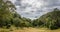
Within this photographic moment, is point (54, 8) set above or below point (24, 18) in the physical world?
above

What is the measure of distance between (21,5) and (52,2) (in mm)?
1182

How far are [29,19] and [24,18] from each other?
31 cm

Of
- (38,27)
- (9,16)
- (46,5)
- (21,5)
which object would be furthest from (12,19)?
(46,5)

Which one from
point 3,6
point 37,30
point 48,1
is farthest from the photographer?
point 3,6

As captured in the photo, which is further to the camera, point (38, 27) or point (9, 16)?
point (9, 16)

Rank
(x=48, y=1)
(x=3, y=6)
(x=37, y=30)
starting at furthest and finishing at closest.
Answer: (x=3, y=6) → (x=48, y=1) → (x=37, y=30)

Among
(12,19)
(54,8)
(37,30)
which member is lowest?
(37,30)

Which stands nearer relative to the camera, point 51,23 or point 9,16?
point 51,23

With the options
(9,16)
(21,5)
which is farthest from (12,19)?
(21,5)

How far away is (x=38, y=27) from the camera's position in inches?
198

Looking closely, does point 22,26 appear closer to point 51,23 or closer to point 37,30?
point 37,30

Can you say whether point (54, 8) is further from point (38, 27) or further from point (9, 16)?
point (9, 16)

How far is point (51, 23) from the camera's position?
201 inches

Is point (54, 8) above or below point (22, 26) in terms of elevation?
above
